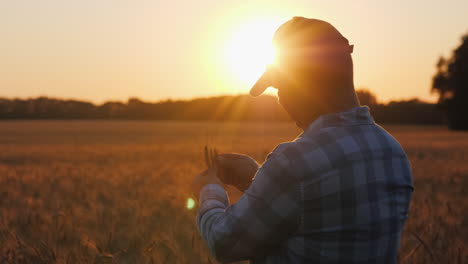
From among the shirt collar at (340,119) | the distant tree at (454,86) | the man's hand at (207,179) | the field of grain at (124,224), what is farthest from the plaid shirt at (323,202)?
the distant tree at (454,86)

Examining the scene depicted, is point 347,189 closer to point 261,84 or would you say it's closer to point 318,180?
point 318,180

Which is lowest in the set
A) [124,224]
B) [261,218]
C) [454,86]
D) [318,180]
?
[124,224]

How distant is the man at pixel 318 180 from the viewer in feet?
4.35

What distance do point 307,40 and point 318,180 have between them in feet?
1.34

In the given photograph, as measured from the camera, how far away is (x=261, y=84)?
1.53 m

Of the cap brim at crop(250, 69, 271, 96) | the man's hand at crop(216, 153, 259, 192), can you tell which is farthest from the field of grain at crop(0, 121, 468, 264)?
the cap brim at crop(250, 69, 271, 96)

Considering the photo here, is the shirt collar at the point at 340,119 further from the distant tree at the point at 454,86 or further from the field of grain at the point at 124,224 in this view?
the distant tree at the point at 454,86

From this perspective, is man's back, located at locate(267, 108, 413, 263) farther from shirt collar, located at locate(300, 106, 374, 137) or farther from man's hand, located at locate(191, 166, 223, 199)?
man's hand, located at locate(191, 166, 223, 199)

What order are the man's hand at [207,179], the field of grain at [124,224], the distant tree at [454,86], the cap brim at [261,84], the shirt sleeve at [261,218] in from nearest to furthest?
the shirt sleeve at [261,218], the cap brim at [261,84], the man's hand at [207,179], the field of grain at [124,224], the distant tree at [454,86]

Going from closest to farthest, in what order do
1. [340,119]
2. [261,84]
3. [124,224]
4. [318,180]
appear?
[318,180]
[340,119]
[261,84]
[124,224]

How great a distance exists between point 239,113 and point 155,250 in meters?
55.5

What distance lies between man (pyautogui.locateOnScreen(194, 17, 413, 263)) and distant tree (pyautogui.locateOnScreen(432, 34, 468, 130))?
1813 inches

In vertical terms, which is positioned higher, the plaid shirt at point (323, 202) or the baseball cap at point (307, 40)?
the baseball cap at point (307, 40)

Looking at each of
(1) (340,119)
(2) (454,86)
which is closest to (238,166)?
(1) (340,119)
